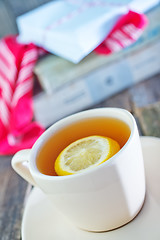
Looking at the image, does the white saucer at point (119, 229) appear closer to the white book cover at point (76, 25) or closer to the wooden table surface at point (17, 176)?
the wooden table surface at point (17, 176)

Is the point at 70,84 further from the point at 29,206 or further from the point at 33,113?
→ the point at 29,206

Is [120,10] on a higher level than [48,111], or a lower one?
higher

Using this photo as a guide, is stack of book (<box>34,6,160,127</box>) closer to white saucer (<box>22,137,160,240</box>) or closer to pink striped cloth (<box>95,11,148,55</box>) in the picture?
pink striped cloth (<box>95,11,148,55</box>)


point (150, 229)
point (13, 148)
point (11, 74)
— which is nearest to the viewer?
point (150, 229)

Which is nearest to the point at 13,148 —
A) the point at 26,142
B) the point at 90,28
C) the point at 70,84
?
the point at 26,142

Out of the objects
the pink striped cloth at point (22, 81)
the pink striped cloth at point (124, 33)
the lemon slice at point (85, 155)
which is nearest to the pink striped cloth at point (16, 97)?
the pink striped cloth at point (22, 81)

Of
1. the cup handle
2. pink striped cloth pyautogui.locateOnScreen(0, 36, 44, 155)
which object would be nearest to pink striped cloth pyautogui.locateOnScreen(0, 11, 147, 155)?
pink striped cloth pyautogui.locateOnScreen(0, 36, 44, 155)

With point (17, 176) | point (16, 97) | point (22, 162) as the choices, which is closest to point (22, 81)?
point (16, 97)
